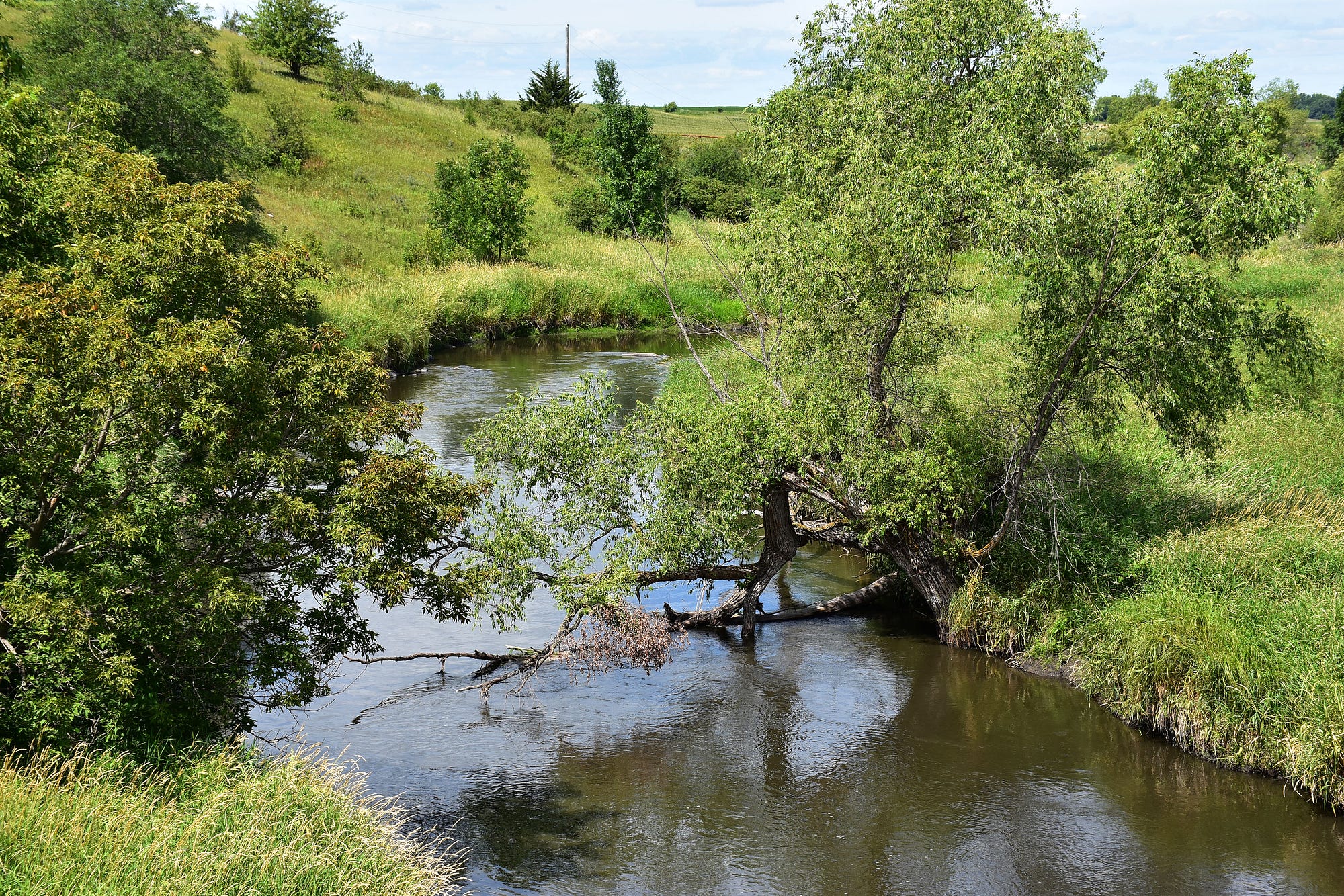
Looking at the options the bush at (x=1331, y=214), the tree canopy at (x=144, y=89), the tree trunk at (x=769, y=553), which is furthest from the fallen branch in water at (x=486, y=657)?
the bush at (x=1331, y=214)

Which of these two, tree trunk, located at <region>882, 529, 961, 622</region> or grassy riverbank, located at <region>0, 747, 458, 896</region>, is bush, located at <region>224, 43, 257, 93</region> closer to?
tree trunk, located at <region>882, 529, 961, 622</region>

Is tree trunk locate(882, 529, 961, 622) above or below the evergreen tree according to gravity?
below

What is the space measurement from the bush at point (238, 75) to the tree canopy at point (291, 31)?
717 cm

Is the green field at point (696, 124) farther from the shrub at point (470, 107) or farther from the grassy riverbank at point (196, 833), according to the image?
the grassy riverbank at point (196, 833)

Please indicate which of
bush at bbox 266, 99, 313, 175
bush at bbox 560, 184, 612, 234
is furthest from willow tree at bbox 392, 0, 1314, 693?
bush at bbox 266, 99, 313, 175

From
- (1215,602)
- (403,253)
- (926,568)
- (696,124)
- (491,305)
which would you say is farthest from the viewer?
(696,124)

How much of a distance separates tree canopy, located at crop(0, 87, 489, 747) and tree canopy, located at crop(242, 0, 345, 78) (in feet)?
242

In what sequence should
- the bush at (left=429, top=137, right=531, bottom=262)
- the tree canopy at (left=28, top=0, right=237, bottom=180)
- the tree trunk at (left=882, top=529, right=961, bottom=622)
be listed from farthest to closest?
the bush at (left=429, top=137, right=531, bottom=262) → the tree canopy at (left=28, top=0, right=237, bottom=180) → the tree trunk at (left=882, top=529, right=961, bottom=622)

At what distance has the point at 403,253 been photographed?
5194cm

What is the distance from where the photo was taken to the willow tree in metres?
14.8

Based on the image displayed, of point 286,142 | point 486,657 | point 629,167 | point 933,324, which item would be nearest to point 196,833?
point 486,657

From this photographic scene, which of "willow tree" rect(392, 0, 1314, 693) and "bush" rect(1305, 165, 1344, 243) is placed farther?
"bush" rect(1305, 165, 1344, 243)

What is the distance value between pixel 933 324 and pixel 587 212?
48.2 metres

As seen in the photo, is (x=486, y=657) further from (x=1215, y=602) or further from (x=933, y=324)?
(x=1215, y=602)
